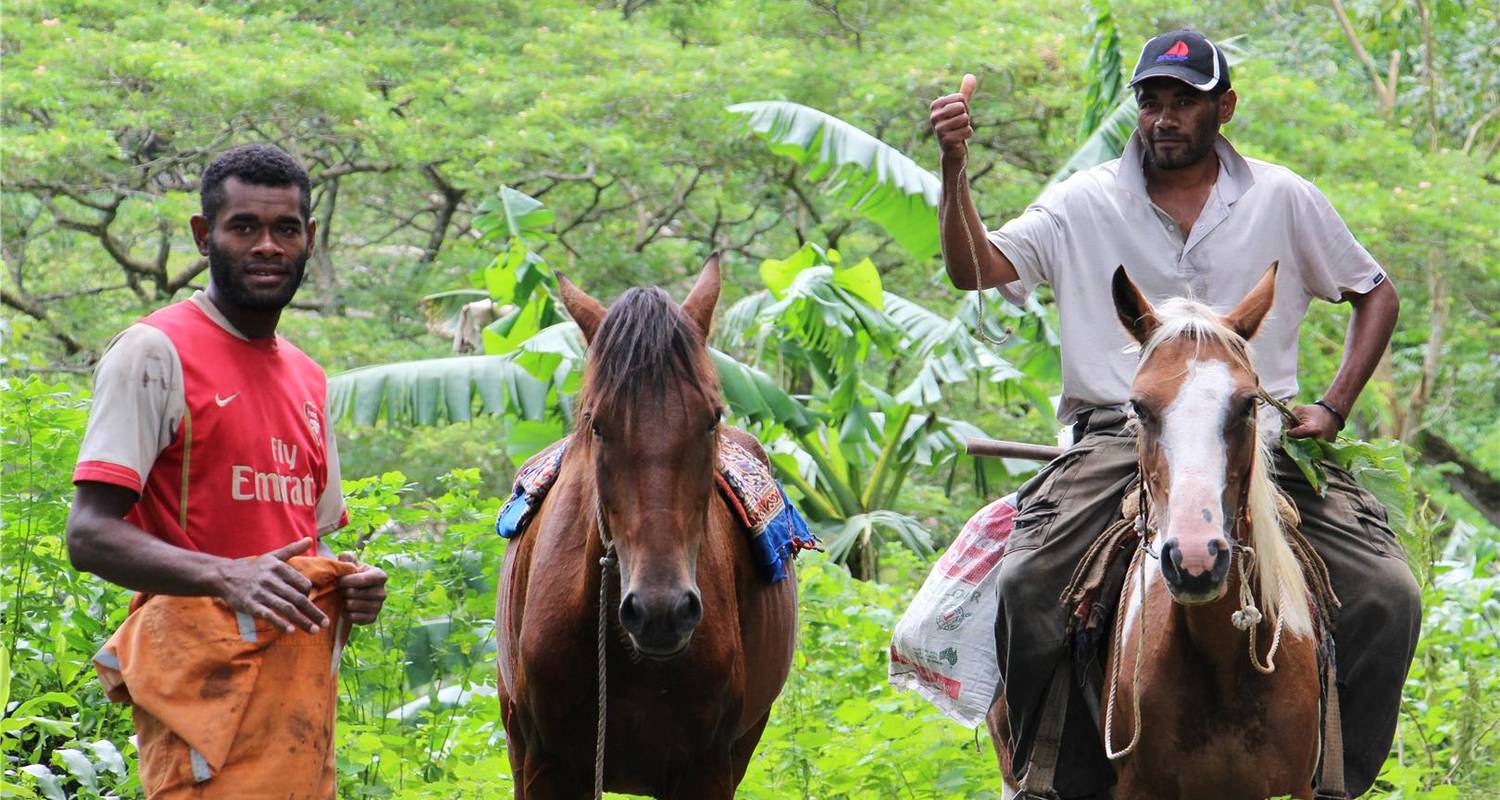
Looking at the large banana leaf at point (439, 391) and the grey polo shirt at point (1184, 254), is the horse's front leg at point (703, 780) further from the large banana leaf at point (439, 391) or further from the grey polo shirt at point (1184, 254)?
the large banana leaf at point (439, 391)

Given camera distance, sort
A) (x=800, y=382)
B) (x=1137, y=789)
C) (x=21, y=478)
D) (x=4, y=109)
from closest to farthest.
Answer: (x=1137, y=789) < (x=21, y=478) < (x=4, y=109) < (x=800, y=382)

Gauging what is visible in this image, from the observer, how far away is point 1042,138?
18.0m

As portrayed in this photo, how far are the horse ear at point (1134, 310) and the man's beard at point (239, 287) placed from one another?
2.06 m

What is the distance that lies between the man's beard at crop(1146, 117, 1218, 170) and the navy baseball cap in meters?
0.13

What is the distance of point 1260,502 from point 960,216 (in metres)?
1.30

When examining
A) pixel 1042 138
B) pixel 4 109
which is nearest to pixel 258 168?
pixel 4 109

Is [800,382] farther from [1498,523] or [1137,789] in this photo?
[1137,789]

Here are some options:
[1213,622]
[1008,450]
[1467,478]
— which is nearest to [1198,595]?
[1213,622]

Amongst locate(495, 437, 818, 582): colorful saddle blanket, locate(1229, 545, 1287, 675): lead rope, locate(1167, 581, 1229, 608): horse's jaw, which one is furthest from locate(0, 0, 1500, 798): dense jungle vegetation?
locate(1167, 581, 1229, 608): horse's jaw

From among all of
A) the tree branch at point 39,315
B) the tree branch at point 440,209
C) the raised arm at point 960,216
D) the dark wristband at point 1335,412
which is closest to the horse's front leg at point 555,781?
the raised arm at point 960,216

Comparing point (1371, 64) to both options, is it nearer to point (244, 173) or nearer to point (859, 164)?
Answer: point (859, 164)

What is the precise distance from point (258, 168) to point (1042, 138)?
50.5ft

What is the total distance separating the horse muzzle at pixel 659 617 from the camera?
357 centimetres

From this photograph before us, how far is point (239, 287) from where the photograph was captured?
3445 millimetres
